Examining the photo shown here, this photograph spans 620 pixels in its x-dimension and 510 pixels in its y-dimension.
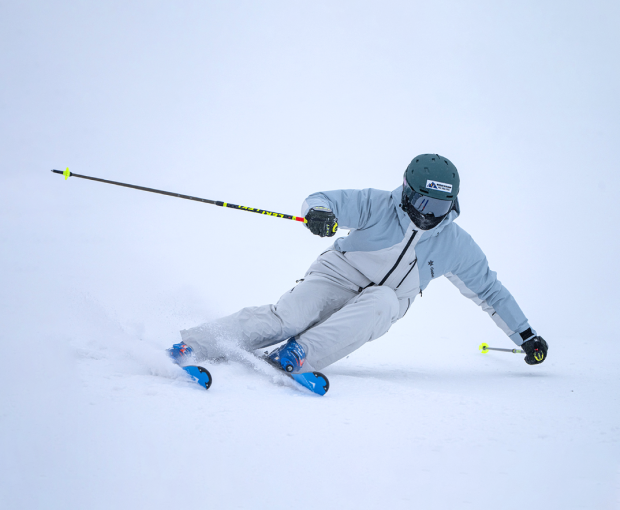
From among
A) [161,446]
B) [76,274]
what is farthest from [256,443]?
[76,274]

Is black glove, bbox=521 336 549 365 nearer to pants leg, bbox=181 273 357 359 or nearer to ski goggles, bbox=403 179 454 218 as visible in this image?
ski goggles, bbox=403 179 454 218

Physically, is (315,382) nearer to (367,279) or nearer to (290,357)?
(290,357)

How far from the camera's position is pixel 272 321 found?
239cm

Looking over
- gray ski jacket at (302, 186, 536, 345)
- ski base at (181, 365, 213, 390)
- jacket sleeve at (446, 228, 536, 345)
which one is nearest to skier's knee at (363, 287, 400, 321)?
gray ski jacket at (302, 186, 536, 345)

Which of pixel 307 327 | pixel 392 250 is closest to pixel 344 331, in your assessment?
pixel 307 327

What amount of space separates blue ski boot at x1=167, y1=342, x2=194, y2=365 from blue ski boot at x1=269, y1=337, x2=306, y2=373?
404 mm

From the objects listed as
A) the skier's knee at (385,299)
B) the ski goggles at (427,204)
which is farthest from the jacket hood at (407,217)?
the skier's knee at (385,299)

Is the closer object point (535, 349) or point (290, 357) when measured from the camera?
point (290, 357)

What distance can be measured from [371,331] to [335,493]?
4.09ft

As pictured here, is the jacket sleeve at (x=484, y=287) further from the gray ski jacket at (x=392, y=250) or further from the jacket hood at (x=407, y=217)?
the jacket hood at (x=407, y=217)

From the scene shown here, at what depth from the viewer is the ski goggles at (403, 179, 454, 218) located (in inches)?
93.1

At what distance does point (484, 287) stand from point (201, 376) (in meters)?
1.89

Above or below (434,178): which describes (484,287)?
below

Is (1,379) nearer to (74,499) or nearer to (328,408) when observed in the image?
(74,499)
